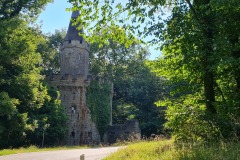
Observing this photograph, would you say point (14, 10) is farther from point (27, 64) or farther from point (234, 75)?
point (234, 75)

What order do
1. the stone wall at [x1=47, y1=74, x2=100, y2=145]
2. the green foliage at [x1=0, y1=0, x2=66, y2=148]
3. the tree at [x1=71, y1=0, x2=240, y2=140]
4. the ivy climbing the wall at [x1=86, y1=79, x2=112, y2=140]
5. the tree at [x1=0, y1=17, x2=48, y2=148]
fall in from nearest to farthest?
the tree at [x1=71, y1=0, x2=240, y2=140]
the green foliage at [x1=0, y1=0, x2=66, y2=148]
the tree at [x1=0, y1=17, x2=48, y2=148]
the stone wall at [x1=47, y1=74, x2=100, y2=145]
the ivy climbing the wall at [x1=86, y1=79, x2=112, y2=140]

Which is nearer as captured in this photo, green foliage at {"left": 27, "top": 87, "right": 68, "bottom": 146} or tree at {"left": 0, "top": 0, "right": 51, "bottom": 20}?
tree at {"left": 0, "top": 0, "right": 51, "bottom": 20}

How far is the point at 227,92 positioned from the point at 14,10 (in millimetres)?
18607

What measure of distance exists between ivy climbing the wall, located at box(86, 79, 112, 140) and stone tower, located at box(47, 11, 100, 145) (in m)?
0.57

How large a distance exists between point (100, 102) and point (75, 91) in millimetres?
3120

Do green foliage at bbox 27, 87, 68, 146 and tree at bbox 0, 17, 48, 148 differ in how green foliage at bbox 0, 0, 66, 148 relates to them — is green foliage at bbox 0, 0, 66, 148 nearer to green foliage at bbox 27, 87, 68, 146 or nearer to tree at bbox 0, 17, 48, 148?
tree at bbox 0, 17, 48, 148

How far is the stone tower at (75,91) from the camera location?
3541 cm

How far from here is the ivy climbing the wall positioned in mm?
36344

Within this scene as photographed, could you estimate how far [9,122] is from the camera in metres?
24.0

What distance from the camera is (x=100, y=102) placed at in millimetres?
37219

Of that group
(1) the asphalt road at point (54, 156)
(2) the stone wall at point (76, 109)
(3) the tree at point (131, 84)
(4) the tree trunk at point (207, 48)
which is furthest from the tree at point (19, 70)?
(3) the tree at point (131, 84)

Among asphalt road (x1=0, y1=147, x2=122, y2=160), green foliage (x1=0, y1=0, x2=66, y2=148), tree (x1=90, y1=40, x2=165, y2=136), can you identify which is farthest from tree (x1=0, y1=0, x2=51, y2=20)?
tree (x1=90, y1=40, x2=165, y2=136)

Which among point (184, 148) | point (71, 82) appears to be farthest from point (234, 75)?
point (71, 82)

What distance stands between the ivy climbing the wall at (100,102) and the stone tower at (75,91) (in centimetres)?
57
